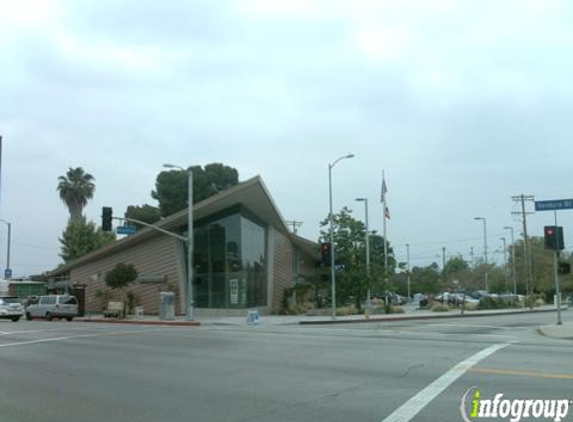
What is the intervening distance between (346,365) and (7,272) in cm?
5565

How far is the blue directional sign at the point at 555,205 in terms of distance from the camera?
89.9 ft

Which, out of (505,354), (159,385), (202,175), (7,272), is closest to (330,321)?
(505,354)

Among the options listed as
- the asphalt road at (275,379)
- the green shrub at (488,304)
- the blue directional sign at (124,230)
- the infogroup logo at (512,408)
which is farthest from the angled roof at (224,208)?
the infogroup logo at (512,408)

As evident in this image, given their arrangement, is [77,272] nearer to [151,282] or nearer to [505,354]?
[151,282]

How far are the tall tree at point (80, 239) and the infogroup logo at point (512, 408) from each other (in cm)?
6861

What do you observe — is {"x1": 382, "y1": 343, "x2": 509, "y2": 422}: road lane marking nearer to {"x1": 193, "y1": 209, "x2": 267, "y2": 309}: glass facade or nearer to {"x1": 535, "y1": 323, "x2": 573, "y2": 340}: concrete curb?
{"x1": 535, "y1": 323, "x2": 573, "y2": 340}: concrete curb

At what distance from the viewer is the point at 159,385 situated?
38.4ft

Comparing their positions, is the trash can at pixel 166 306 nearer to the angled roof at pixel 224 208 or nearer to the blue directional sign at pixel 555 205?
the angled roof at pixel 224 208

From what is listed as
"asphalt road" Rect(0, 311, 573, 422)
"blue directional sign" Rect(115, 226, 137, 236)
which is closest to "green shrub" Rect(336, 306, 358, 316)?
"blue directional sign" Rect(115, 226, 137, 236)

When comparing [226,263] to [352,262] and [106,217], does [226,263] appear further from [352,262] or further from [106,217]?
[106,217]

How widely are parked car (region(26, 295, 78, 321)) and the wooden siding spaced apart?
27.5ft

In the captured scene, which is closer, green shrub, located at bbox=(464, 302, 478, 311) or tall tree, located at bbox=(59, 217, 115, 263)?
green shrub, located at bbox=(464, 302, 478, 311)

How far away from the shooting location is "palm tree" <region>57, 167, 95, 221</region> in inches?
3209

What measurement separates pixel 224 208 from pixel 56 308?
13307 millimetres
